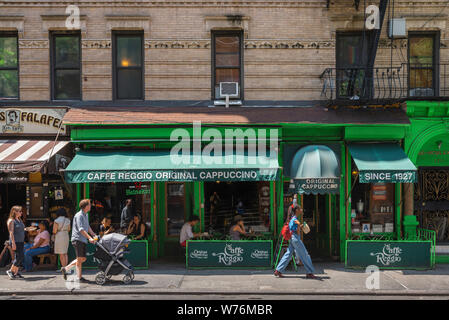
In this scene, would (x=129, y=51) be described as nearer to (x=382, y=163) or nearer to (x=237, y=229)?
(x=237, y=229)

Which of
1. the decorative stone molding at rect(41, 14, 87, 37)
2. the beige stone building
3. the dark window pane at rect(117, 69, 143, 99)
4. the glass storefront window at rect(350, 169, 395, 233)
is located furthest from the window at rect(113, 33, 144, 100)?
the glass storefront window at rect(350, 169, 395, 233)

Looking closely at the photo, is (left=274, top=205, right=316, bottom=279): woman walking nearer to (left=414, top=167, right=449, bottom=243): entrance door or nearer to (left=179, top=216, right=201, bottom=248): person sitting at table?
(left=179, top=216, right=201, bottom=248): person sitting at table

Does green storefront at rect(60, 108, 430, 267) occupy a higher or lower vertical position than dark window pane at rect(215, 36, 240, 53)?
lower

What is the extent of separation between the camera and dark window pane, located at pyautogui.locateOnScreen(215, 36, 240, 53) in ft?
41.9

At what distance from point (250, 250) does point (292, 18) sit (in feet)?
22.4

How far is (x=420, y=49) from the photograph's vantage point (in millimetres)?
12914

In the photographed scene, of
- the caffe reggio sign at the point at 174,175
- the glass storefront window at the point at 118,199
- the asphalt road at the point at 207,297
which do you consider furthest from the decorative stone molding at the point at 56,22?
the asphalt road at the point at 207,297

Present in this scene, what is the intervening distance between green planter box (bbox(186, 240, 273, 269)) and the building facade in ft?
3.41

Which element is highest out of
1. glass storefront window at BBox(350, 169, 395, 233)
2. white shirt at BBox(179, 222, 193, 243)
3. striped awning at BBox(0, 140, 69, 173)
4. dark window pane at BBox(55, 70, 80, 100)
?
dark window pane at BBox(55, 70, 80, 100)

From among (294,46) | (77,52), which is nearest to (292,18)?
(294,46)

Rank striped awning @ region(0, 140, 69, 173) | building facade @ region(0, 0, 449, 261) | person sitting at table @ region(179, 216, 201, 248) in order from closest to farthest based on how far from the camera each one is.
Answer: striped awning @ region(0, 140, 69, 173), person sitting at table @ region(179, 216, 201, 248), building facade @ region(0, 0, 449, 261)

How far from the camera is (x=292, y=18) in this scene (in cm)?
1261

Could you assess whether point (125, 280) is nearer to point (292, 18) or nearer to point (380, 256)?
point (380, 256)

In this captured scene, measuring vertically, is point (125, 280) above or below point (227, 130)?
below
